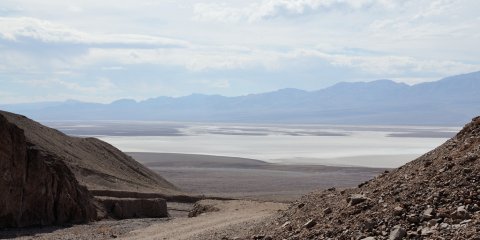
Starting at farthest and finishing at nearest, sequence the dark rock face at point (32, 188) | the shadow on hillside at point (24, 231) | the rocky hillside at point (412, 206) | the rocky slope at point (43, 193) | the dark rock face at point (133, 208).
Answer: the dark rock face at point (133, 208) < the rocky slope at point (43, 193) < the dark rock face at point (32, 188) < the shadow on hillside at point (24, 231) < the rocky hillside at point (412, 206)

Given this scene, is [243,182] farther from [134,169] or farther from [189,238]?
[189,238]

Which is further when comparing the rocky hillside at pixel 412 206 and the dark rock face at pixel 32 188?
the dark rock face at pixel 32 188

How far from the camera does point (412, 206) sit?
10539 mm

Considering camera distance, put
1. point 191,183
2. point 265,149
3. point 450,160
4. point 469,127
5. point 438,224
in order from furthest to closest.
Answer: point 265,149 → point 191,183 → point 469,127 → point 450,160 → point 438,224

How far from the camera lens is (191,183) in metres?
58.3

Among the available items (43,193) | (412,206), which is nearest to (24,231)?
(43,193)

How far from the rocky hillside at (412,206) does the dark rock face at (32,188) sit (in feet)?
45.4

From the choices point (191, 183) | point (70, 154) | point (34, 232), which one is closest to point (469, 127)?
point (34, 232)

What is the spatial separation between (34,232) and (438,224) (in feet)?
56.0

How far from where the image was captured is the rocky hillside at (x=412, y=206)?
977 centimetres

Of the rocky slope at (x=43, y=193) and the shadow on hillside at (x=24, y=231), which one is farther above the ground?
the rocky slope at (x=43, y=193)

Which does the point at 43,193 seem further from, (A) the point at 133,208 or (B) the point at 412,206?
(B) the point at 412,206

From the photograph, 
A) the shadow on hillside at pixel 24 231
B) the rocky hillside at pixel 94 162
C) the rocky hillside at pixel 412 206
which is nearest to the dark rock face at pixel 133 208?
the rocky hillside at pixel 94 162

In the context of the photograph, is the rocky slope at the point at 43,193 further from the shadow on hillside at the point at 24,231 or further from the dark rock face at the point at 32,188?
the shadow on hillside at the point at 24,231
